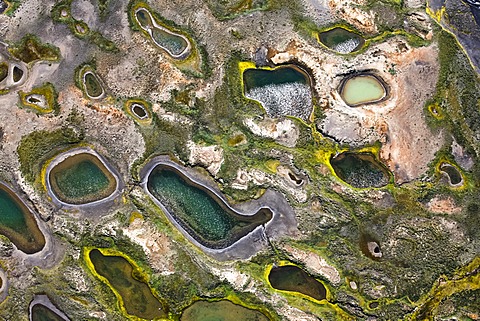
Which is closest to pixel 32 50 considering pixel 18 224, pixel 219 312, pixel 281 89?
pixel 18 224

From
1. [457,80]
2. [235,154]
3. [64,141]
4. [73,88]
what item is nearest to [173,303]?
[235,154]

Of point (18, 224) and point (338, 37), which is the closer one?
point (18, 224)

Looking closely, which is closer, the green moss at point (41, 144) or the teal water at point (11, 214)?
the green moss at point (41, 144)

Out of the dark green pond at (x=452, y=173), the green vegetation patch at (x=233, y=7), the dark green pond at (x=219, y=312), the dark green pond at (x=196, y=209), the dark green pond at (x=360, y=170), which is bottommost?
the dark green pond at (x=219, y=312)

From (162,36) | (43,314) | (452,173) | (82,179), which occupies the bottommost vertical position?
(43,314)

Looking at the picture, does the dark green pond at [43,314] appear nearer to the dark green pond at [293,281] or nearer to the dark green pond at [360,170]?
the dark green pond at [293,281]

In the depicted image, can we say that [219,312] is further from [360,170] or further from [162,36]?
[162,36]

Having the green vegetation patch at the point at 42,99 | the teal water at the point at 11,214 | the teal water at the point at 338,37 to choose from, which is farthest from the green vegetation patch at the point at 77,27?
the teal water at the point at 338,37

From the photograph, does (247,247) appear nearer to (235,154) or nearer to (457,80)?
(235,154)
